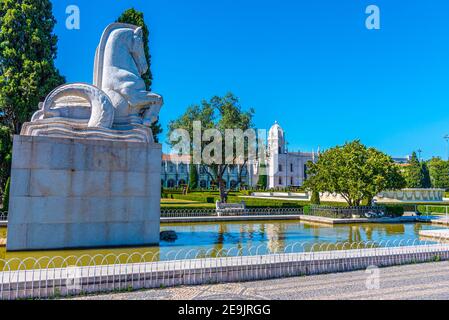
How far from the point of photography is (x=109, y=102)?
35.9 ft

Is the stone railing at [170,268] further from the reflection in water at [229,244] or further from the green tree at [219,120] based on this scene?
the green tree at [219,120]

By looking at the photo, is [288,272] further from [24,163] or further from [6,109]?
[6,109]

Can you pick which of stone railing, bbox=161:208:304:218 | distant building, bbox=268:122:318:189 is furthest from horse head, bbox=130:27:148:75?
distant building, bbox=268:122:318:189

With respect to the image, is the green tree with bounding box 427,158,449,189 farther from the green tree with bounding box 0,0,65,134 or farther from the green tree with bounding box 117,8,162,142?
the green tree with bounding box 0,0,65,134

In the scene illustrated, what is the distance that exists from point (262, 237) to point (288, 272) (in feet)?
19.6

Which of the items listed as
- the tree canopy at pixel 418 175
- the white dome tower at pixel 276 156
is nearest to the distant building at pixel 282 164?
the white dome tower at pixel 276 156

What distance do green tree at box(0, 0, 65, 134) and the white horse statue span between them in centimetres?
1198

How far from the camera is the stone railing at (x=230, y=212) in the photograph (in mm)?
19844

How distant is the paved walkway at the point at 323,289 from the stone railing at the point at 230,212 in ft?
42.6

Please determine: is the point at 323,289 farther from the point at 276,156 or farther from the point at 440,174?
the point at 276,156

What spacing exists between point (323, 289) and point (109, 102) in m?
7.91

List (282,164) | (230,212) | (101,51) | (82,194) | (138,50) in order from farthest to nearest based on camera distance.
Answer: (282,164), (230,212), (138,50), (101,51), (82,194)

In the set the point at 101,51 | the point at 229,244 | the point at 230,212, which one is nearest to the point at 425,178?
the point at 230,212
